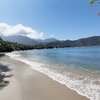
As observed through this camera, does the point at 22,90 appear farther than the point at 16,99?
Yes

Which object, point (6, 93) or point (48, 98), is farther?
point (6, 93)

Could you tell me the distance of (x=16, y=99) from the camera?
10.1 metres

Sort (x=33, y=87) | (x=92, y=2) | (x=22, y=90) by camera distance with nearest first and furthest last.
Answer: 1. (x=92, y=2)
2. (x=22, y=90)
3. (x=33, y=87)

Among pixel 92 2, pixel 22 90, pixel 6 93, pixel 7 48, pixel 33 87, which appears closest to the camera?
pixel 92 2

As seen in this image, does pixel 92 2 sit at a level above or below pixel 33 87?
above

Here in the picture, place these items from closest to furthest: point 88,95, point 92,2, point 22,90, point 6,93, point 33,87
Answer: point 92,2
point 88,95
point 6,93
point 22,90
point 33,87

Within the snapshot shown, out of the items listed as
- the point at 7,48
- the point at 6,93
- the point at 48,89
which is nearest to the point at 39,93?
the point at 48,89

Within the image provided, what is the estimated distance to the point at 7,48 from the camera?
12875cm

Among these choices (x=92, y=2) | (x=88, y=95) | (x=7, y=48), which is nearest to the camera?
(x=92, y=2)

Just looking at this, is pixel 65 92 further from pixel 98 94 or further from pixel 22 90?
pixel 22 90

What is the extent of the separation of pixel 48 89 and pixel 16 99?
3.18 metres

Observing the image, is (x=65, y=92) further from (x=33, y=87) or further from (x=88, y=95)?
(x=33, y=87)

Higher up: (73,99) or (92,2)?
(92,2)

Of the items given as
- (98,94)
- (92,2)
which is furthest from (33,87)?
(92,2)
